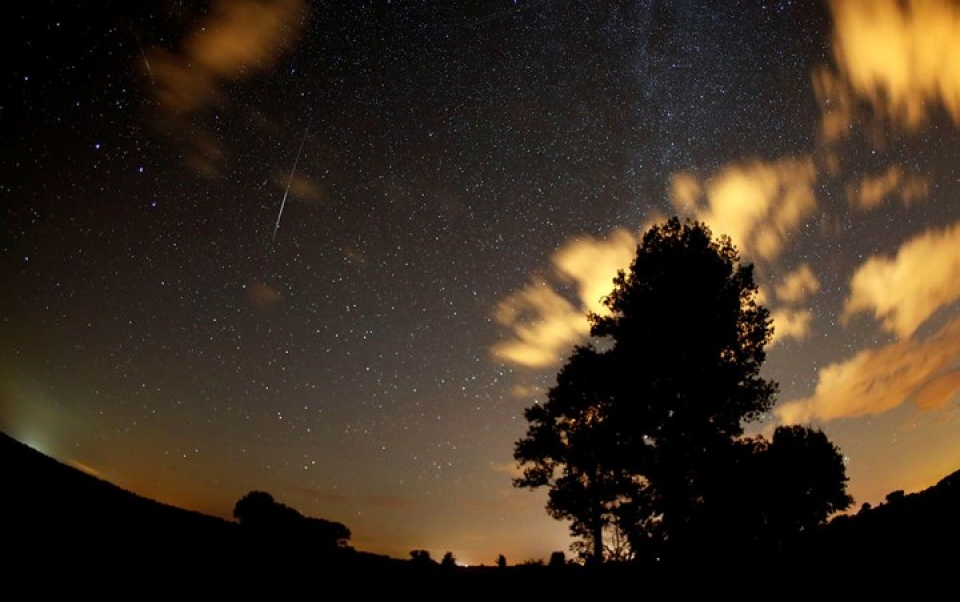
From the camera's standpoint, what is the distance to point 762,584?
4590 millimetres

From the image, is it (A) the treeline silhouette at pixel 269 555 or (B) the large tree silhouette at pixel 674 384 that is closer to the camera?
(A) the treeline silhouette at pixel 269 555

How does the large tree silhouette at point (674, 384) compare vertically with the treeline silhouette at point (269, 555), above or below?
above

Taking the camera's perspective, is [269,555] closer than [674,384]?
Yes

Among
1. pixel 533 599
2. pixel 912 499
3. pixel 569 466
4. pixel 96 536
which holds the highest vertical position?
pixel 569 466

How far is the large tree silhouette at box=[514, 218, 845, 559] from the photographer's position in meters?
13.9

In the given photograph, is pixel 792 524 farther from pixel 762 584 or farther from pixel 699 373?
pixel 762 584

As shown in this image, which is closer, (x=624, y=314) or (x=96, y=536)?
(x=96, y=536)

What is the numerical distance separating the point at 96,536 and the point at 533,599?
4.37 meters

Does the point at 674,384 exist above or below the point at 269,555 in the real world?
above

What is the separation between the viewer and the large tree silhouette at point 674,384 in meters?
13.9

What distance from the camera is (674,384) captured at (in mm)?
14773

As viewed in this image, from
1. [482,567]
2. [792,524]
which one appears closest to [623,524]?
[792,524]

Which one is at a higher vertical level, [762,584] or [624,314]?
[624,314]

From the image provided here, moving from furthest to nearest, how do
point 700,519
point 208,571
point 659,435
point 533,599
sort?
point 659,435
point 700,519
point 533,599
point 208,571
